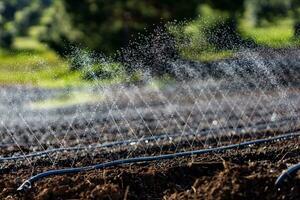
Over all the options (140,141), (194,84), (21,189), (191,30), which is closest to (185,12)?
(191,30)

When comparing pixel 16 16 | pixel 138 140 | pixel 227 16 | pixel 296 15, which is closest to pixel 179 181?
pixel 138 140

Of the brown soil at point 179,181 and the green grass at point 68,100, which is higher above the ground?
the brown soil at point 179,181

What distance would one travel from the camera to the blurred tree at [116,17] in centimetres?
2342

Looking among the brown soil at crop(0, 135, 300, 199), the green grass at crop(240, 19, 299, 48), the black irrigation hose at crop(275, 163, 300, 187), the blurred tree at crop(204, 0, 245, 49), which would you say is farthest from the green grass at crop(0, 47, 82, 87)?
the black irrigation hose at crop(275, 163, 300, 187)

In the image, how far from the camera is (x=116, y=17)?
23.7 m

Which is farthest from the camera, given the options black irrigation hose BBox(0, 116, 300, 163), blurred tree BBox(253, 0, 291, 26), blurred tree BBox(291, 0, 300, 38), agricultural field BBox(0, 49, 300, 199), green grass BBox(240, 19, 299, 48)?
blurred tree BBox(253, 0, 291, 26)

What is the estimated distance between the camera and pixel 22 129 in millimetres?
12555

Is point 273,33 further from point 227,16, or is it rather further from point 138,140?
point 138,140

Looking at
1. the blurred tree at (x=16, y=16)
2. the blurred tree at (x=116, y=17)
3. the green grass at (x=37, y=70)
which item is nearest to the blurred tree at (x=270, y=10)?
the blurred tree at (x=116, y=17)

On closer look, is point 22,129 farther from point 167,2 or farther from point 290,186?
point 167,2

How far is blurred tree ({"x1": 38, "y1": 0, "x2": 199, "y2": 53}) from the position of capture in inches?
922

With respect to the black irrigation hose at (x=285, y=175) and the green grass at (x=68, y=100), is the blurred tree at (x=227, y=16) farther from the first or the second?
the black irrigation hose at (x=285, y=175)

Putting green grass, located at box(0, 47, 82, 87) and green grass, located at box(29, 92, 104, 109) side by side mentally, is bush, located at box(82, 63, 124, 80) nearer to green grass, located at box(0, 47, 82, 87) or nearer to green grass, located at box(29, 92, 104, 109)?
green grass, located at box(0, 47, 82, 87)

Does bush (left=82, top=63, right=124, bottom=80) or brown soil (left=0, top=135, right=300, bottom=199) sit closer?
brown soil (left=0, top=135, right=300, bottom=199)
